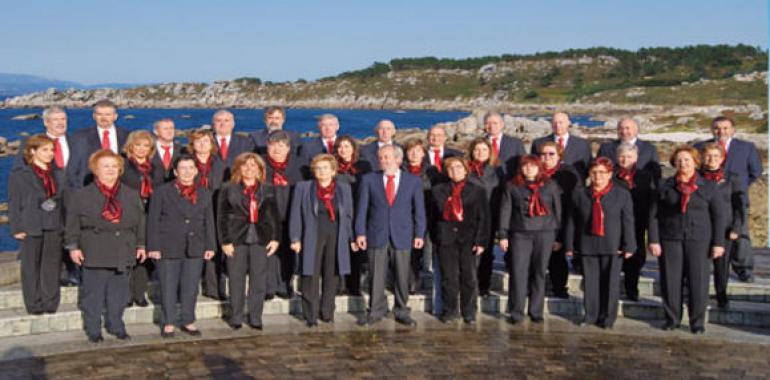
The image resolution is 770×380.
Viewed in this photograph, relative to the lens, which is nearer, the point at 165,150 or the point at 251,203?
the point at 251,203

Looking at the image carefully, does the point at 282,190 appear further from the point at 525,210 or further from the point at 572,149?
the point at 572,149

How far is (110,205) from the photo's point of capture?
7.43m

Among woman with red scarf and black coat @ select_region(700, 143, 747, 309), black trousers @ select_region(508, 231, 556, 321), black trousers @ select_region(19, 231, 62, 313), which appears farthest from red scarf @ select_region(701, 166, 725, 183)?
black trousers @ select_region(19, 231, 62, 313)

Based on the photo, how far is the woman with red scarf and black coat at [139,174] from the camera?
26.5 feet

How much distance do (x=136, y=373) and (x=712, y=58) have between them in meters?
139

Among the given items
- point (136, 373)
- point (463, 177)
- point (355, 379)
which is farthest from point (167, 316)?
point (463, 177)

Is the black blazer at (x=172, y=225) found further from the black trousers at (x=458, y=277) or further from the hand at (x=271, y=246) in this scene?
the black trousers at (x=458, y=277)

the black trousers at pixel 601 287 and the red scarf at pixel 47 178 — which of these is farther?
the black trousers at pixel 601 287

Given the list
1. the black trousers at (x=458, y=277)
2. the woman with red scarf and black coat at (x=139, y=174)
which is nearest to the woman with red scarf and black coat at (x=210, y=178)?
the woman with red scarf and black coat at (x=139, y=174)

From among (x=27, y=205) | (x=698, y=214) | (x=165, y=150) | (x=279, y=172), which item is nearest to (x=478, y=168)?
(x=279, y=172)

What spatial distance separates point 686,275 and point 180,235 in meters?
5.02

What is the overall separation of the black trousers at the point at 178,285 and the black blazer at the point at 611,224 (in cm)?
386

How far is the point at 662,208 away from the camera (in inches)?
323

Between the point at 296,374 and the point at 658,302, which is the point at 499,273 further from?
the point at 296,374
